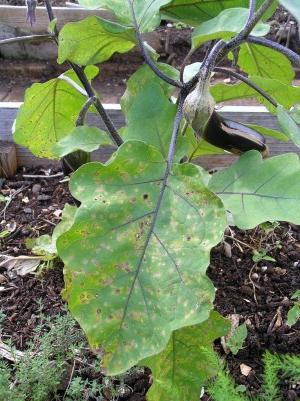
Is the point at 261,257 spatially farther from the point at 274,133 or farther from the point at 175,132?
the point at 175,132

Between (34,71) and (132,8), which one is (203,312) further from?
(34,71)

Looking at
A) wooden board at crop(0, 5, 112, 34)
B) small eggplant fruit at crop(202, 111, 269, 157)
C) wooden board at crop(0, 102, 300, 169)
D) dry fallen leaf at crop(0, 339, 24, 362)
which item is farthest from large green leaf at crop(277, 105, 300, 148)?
wooden board at crop(0, 5, 112, 34)

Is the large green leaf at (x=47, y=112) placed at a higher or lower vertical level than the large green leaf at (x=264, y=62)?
lower

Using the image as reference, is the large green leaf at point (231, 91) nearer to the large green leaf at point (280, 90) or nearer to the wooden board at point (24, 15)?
the large green leaf at point (280, 90)

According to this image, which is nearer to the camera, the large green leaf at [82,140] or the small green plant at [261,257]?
the large green leaf at [82,140]


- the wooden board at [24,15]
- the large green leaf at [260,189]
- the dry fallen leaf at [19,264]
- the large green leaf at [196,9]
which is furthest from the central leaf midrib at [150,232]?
the wooden board at [24,15]

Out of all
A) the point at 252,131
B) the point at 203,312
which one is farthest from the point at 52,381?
the point at 252,131

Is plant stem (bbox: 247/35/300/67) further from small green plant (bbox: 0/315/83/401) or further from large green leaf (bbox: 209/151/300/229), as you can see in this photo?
small green plant (bbox: 0/315/83/401)
